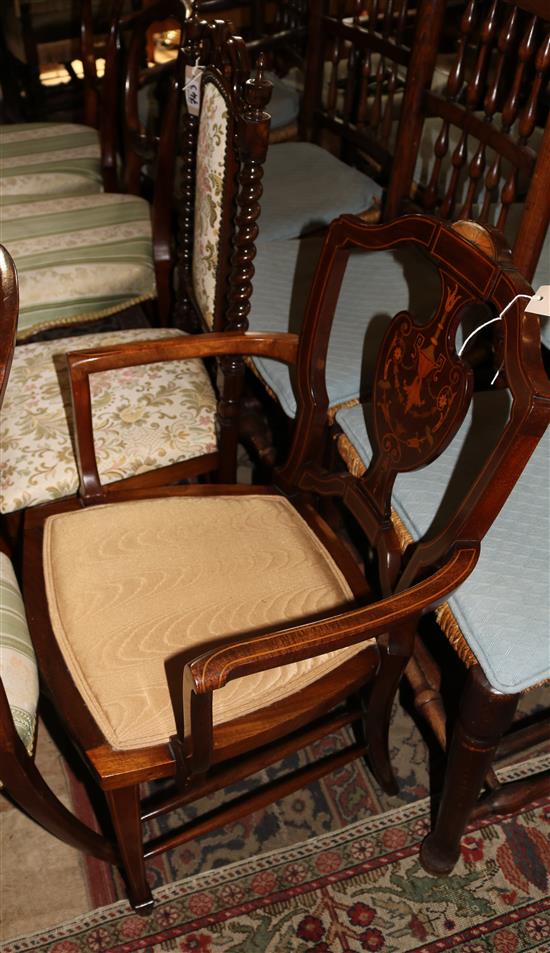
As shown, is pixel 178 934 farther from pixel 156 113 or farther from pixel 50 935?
pixel 156 113

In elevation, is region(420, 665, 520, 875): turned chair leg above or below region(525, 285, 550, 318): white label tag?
below

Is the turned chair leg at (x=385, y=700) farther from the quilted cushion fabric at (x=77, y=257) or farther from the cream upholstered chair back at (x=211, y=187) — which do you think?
the quilted cushion fabric at (x=77, y=257)

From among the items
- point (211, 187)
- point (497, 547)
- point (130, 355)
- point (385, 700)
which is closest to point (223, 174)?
point (211, 187)

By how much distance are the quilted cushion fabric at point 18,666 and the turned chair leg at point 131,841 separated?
0.47 ft

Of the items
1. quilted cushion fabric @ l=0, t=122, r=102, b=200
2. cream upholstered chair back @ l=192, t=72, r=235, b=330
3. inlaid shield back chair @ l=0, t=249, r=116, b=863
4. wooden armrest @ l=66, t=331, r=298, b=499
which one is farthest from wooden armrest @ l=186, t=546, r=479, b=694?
quilted cushion fabric @ l=0, t=122, r=102, b=200

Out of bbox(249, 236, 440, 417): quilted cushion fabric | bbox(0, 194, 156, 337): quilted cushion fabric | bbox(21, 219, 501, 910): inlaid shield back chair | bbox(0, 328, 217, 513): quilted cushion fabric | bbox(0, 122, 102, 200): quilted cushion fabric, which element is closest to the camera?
bbox(21, 219, 501, 910): inlaid shield back chair

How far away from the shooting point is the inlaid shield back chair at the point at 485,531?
3.21 ft

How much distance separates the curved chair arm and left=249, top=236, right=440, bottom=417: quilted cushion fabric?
0.58 metres

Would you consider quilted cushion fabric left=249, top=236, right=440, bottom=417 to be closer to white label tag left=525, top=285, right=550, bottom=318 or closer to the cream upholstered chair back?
the cream upholstered chair back

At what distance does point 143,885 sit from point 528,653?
72 cm

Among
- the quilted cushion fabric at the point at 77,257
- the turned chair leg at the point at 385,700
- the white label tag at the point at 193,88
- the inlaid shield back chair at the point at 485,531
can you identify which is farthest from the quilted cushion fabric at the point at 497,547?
the quilted cushion fabric at the point at 77,257

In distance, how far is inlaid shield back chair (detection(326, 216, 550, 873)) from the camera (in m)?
0.98

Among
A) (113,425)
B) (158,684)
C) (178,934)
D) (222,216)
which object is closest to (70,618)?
(158,684)

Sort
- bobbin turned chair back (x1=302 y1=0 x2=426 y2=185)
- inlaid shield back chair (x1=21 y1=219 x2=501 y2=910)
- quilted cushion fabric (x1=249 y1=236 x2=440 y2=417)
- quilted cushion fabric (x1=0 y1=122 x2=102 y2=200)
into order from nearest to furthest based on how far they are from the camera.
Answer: inlaid shield back chair (x1=21 y1=219 x2=501 y2=910) → quilted cushion fabric (x1=249 y1=236 x2=440 y2=417) → bobbin turned chair back (x1=302 y1=0 x2=426 y2=185) → quilted cushion fabric (x1=0 y1=122 x2=102 y2=200)
